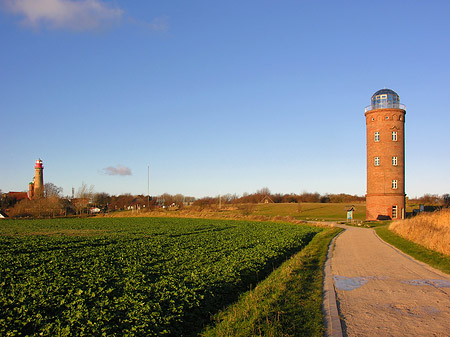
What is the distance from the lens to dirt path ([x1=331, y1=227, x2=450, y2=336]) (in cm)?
784

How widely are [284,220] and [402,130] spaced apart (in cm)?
2081

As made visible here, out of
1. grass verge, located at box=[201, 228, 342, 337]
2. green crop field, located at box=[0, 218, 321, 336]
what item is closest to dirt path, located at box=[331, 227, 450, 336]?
grass verge, located at box=[201, 228, 342, 337]

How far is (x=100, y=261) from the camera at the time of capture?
55.9 ft

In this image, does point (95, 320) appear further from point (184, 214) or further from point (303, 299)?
point (184, 214)

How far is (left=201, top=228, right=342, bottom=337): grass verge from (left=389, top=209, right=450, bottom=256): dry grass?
1051cm

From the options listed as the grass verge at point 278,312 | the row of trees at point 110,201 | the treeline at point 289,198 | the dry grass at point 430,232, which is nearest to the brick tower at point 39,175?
the row of trees at point 110,201

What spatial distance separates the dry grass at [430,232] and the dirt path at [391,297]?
2787 millimetres

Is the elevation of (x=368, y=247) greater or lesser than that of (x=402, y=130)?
lesser

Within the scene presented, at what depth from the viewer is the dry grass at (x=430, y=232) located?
19.6 m

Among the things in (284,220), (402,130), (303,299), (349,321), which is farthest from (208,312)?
(402,130)

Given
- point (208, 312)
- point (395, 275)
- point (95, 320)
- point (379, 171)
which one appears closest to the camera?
point (95, 320)

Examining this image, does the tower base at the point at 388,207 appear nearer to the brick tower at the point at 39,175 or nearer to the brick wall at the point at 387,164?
the brick wall at the point at 387,164

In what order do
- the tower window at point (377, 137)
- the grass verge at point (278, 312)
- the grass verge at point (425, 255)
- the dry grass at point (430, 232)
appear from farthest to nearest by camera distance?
the tower window at point (377, 137), the dry grass at point (430, 232), the grass verge at point (425, 255), the grass verge at point (278, 312)

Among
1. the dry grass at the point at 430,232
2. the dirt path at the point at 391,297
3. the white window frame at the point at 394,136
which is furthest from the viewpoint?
the white window frame at the point at 394,136
